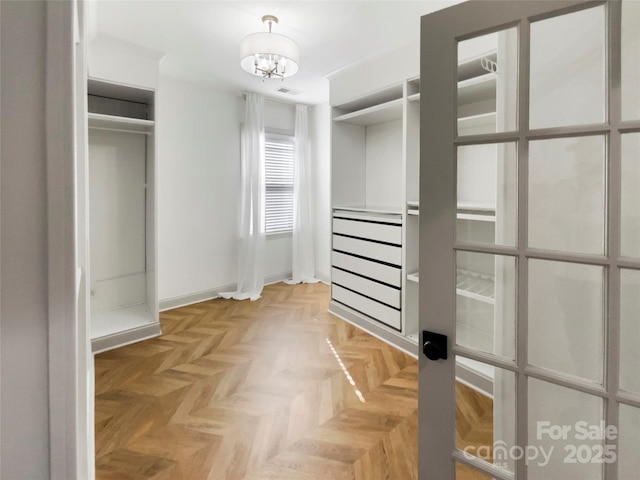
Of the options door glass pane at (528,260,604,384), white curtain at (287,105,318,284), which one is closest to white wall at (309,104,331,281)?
white curtain at (287,105,318,284)

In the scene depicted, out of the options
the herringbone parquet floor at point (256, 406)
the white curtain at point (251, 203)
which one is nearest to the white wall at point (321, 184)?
the white curtain at point (251, 203)

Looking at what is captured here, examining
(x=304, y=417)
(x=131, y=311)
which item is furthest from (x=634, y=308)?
(x=131, y=311)

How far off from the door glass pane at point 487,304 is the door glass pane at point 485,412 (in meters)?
0.07

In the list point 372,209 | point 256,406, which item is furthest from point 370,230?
point 256,406

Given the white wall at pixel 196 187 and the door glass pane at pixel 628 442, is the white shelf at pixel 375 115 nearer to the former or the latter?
the white wall at pixel 196 187

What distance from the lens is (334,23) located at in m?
2.60

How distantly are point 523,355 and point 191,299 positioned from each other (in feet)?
12.8

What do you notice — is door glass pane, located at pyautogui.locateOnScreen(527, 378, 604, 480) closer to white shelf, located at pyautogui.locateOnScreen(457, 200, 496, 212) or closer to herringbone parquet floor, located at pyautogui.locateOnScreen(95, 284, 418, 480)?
white shelf, located at pyautogui.locateOnScreen(457, 200, 496, 212)

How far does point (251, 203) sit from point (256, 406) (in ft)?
9.09

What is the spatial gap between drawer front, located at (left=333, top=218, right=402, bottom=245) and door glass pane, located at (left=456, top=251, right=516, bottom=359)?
188cm

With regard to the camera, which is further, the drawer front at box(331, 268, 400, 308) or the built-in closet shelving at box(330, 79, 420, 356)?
the drawer front at box(331, 268, 400, 308)

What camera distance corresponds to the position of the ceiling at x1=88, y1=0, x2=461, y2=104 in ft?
7.77

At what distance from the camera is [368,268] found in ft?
11.0

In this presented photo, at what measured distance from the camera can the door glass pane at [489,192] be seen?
1.03m
